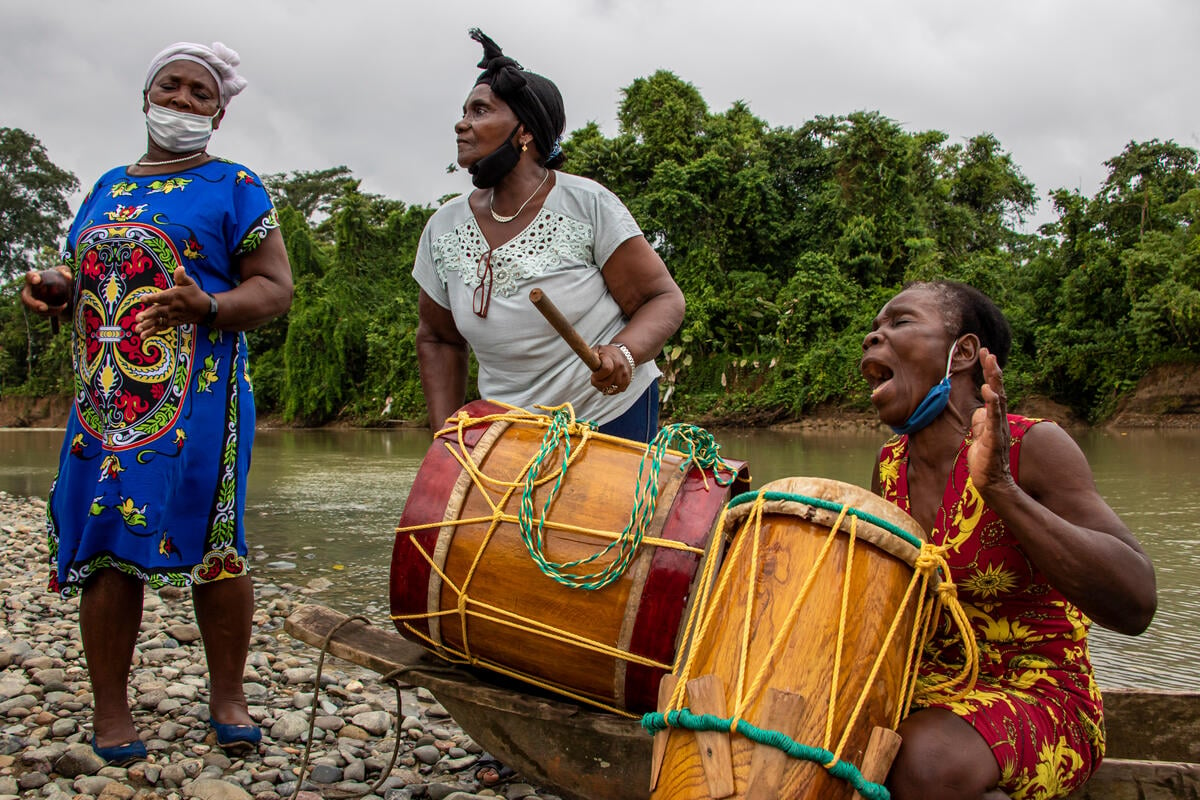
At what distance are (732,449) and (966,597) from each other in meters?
13.3

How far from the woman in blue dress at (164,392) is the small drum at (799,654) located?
5.22 ft

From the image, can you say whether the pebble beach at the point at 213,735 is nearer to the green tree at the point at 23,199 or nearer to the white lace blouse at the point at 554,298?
the white lace blouse at the point at 554,298

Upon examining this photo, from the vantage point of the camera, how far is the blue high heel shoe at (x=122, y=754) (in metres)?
2.55

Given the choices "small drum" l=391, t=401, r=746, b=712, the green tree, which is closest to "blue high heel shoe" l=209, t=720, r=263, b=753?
"small drum" l=391, t=401, r=746, b=712

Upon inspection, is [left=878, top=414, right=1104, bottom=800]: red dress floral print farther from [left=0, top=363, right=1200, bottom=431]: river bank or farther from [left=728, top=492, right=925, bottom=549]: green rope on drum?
[left=0, top=363, right=1200, bottom=431]: river bank

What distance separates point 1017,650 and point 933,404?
1.69 ft

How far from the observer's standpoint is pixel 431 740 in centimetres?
295

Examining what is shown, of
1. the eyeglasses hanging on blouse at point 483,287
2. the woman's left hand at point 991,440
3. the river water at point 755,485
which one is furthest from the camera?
the river water at point 755,485

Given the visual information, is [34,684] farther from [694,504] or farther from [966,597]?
[966,597]

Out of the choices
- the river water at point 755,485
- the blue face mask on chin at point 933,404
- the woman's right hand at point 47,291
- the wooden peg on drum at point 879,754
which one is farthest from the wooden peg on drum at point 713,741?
the river water at point 755,485

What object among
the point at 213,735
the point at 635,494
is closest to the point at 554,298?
the point at 635,494

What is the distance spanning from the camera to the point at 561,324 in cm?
210

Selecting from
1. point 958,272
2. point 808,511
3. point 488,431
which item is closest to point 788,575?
point 808,511

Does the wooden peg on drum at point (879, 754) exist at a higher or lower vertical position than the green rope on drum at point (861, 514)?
lower
